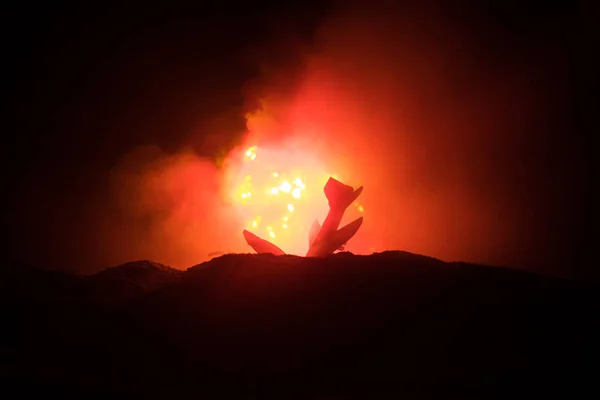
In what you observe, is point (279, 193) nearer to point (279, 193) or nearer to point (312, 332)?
point (279, 193)

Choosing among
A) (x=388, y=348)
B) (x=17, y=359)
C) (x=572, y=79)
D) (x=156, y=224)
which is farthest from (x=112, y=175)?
(x=572, y=79)

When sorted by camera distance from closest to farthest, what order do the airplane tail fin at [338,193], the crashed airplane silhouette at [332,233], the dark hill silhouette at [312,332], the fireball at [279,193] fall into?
1. the dark hill silhouette at [312,332]
2. the crashed airplane silhouette at [332,233]
3. the airplane tail fin at [338,193]
4. the fireball at [279,193]

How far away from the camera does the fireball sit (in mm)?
15258

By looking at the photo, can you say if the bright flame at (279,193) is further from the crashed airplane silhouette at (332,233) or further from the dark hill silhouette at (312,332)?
the dark hill silhouette at (312,332)

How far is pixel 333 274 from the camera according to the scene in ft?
18.4

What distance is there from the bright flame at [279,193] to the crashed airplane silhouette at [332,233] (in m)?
4.51

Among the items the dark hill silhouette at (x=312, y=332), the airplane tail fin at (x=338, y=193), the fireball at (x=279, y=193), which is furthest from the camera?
the fireball at (x=279, y=193)

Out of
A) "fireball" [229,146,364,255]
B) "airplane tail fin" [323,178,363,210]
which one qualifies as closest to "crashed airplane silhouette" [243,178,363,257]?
"airplane tail fin" [323,178,363,210]

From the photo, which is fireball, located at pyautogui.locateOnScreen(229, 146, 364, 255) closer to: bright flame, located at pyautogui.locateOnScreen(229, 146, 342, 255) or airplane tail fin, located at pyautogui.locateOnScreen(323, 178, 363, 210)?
bright flame, located at pyautogui.locateOnScreen(229, 146, 342, 255)

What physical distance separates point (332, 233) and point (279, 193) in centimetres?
578

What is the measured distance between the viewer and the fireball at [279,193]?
15.3m

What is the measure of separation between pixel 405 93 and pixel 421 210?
421 cm

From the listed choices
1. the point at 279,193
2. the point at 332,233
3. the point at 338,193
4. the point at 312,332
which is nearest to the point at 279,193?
the point at 279,193

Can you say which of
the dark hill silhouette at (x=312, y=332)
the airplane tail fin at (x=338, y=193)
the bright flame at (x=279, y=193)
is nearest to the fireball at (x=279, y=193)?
the bright flame at (x=279, y=193)
